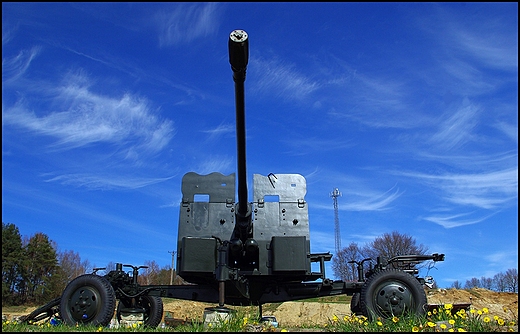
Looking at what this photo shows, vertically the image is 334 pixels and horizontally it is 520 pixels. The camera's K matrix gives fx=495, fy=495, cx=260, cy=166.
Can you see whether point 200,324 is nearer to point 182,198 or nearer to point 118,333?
point 118,333

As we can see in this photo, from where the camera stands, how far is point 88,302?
24.7ft

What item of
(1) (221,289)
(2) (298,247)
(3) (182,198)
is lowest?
(1) (221,289)

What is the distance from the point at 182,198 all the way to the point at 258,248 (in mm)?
1691

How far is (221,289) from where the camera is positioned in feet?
22.1

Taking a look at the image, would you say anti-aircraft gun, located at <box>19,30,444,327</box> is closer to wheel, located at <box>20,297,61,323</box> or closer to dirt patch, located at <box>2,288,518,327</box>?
wheel, located at <box>20,297,61,323</box>

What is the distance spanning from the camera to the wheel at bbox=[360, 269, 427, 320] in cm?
709

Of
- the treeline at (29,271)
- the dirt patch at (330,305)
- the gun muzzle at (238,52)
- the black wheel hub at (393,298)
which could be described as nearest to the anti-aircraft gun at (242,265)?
the black wheel hub at (393,298)

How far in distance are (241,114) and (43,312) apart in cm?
482

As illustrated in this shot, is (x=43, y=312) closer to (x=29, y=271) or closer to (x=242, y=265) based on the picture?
(x=242, y=265)

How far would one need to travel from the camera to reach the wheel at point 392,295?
23.3ft

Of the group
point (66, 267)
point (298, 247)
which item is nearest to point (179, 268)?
point (298, 247)

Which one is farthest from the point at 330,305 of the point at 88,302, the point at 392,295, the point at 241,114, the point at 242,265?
the point at 241,114

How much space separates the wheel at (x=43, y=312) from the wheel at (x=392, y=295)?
4965 millimetres

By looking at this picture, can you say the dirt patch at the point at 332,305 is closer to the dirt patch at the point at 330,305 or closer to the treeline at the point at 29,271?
the dirt patch at the point at 330,305
